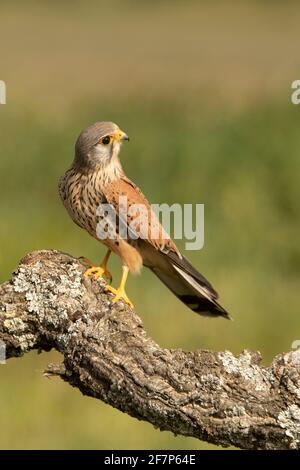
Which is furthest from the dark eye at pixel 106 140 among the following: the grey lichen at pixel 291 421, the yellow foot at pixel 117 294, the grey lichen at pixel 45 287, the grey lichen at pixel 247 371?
the grey lichen at pixel 291 421

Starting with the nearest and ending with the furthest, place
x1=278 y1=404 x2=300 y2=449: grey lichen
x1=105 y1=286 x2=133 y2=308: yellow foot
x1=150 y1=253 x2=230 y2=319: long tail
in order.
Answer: x1=278 y1=404 x2=300 y2=449: grey lichen → x1=105 y1=286 x2=133 y2=308: yellow foot → x1=150 y1=253 x2=230 y2=319: long tail

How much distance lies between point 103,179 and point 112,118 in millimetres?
6472

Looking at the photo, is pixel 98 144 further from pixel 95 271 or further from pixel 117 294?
pixel 117 294

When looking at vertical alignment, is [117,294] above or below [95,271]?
Result: below

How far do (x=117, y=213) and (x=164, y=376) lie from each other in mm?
1513

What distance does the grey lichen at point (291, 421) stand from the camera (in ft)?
15.5

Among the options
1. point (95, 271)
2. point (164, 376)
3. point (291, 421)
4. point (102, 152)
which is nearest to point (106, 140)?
point (102, 152)

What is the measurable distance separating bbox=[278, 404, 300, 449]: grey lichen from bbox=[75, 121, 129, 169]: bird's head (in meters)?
1.84

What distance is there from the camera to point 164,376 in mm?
4883

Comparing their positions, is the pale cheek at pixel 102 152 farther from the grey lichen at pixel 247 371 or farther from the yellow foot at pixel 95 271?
the grey lichen at pixel 247 371

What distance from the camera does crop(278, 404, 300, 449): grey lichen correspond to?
4.71 meters

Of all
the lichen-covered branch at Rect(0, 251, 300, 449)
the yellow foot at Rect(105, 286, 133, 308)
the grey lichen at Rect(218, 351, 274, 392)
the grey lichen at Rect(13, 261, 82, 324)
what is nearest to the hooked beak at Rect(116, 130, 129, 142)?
the yellow foot at Rect(105, 286, 133, 308)

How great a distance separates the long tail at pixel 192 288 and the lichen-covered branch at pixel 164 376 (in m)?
0.99

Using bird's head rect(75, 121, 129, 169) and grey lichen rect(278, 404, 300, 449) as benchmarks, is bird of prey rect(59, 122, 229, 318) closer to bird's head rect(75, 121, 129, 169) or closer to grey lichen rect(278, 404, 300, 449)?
bird's head rect(75, 121, 129, 169)
